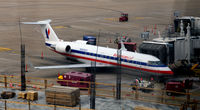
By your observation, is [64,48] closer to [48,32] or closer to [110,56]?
[48,32]

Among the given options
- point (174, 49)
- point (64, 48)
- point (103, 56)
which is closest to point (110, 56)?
point (103, 56)

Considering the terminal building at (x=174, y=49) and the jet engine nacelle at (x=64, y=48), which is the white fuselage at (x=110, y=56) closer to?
the jet engine nacelle at (x=64, y=48)

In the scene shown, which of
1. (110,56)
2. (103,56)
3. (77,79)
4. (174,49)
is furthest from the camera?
(174,49)

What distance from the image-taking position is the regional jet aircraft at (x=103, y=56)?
37.4 m

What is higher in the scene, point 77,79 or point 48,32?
point 48,32

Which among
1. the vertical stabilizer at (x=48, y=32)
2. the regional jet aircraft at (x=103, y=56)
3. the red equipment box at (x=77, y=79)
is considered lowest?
the red equipment box at (x=77, y=79)

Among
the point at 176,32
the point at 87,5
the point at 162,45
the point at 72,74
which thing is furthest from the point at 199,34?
the point at 87,5

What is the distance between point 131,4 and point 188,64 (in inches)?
3055

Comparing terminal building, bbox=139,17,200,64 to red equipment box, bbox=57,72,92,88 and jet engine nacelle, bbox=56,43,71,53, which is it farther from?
red equipment box, bbox=57,72,92,88

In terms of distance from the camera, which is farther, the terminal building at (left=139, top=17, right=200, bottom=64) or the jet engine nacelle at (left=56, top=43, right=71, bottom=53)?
the jet engine nacelle at (left=56, top=43, right=71, bottom=53)

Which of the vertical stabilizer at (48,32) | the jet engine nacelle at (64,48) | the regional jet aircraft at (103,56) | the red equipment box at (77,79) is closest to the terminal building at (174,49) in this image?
the regional jet aircraft at (103,56)

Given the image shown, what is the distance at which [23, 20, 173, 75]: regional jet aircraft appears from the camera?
3744 cm

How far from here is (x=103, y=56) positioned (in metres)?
40.8

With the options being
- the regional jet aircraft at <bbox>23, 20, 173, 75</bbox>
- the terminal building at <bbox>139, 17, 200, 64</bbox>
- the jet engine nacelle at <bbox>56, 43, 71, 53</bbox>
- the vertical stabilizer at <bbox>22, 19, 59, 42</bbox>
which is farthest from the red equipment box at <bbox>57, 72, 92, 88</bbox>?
the vertical stabilizer at <bbox>22, 19, 59, 42</bbox>
